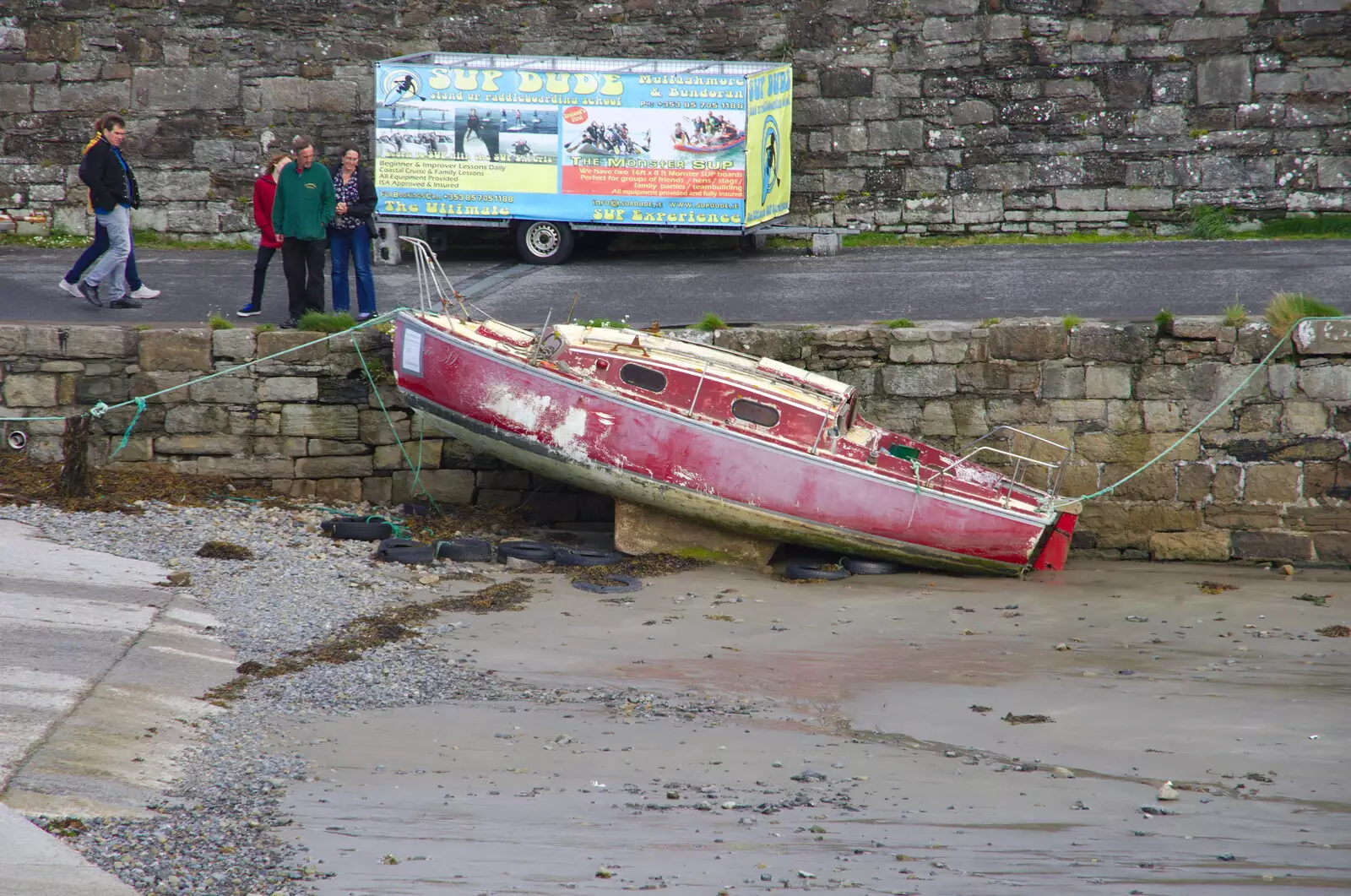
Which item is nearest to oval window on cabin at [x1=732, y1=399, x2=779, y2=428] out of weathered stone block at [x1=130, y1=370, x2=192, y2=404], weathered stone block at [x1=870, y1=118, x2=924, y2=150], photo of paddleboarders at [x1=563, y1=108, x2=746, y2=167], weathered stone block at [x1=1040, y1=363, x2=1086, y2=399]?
weathered stone block at [x1=1040, y1=363, x2=1086, y2=399]

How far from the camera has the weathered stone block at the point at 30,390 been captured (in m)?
10.5

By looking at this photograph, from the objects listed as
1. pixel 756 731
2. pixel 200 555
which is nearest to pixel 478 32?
pixel 200 555

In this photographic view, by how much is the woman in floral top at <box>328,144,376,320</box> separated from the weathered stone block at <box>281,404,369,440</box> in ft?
2.75

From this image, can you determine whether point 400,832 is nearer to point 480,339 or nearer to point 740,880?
point 740,880

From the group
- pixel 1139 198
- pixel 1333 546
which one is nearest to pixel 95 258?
pixel 1333 546

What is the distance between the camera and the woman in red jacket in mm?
11500

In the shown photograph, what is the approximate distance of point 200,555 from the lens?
29.2 feet

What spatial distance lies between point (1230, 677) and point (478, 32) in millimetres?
11281

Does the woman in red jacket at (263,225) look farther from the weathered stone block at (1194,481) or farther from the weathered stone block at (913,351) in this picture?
the weathered stone block at (1194,481)

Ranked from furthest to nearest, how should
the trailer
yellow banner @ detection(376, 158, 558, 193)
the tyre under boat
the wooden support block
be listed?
yellow banner @ detection(376, 158, 558, 193)
the trailer
the wooden support block
the tyre under boat

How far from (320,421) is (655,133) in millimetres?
5060

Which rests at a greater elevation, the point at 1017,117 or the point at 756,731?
the point at 1017,117

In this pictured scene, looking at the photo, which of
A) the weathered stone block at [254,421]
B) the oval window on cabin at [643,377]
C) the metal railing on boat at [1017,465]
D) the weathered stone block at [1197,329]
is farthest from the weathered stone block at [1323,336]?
the weathered stone block at [254,421]

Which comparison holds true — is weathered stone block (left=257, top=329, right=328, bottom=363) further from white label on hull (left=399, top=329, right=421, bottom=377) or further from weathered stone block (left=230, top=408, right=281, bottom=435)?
white label on hull (left=399, top=329, right=421, bottom=377)
